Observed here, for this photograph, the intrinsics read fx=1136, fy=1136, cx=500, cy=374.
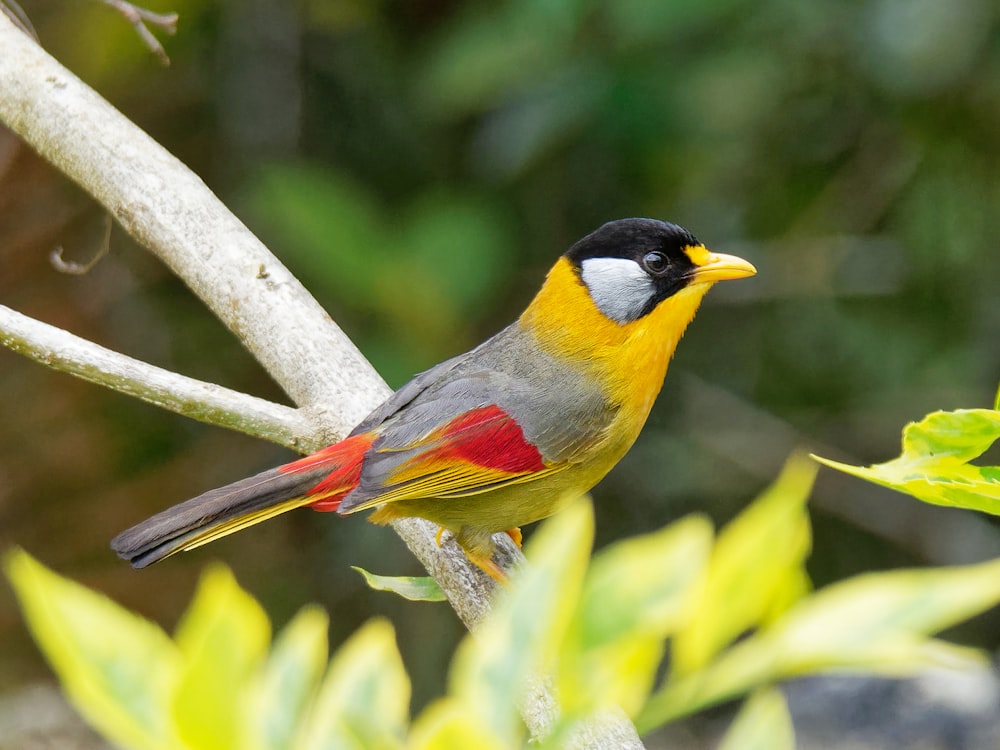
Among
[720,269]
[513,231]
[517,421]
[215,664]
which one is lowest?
[513,231]

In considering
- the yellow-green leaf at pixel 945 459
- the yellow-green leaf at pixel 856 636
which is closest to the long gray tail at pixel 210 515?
the yellow-green leaf at pixel 945 459

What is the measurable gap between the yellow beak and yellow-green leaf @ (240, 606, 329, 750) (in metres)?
2.26

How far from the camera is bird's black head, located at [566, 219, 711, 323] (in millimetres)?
2717

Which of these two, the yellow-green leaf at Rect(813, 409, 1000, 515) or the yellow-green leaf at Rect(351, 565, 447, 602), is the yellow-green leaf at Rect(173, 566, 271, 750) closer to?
the yellow-green leaf at Rect(813, 409, 1000, 515)

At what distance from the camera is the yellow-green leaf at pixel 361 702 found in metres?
0.55

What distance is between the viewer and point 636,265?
2729 millimetres

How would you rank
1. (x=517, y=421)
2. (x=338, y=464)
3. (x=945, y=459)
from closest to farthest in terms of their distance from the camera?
(x=945, y=459)
(x=338, y=464)
(x=517, y=421)

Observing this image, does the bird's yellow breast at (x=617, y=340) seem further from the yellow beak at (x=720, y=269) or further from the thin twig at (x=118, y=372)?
the thin twig at (x=118, y=372)

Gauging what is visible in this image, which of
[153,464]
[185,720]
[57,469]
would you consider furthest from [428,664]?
[185,720]

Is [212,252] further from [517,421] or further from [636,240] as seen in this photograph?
[636,240]

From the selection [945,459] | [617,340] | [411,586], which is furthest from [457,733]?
[617,340]

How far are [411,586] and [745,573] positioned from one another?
58.9 inches

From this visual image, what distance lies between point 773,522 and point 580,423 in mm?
1976

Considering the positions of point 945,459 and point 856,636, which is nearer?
point 856,636
